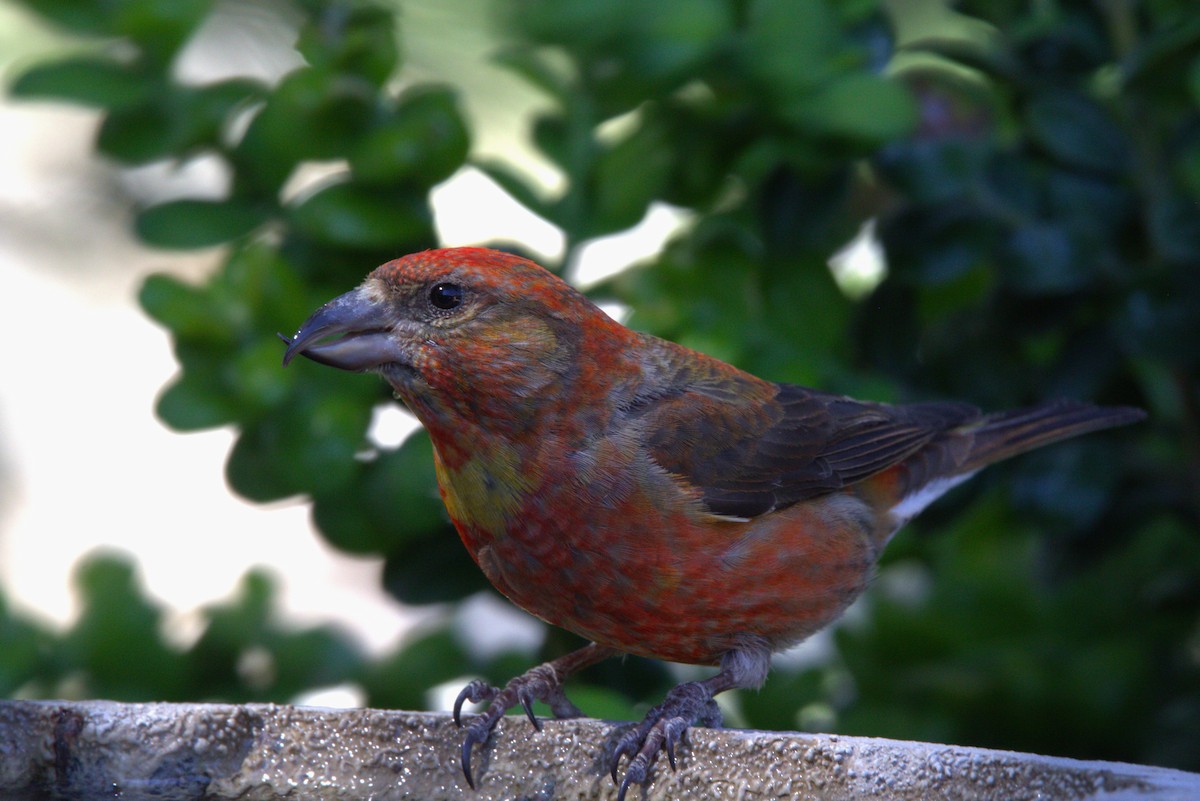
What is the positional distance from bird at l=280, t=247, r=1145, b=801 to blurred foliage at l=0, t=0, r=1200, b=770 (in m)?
0.27

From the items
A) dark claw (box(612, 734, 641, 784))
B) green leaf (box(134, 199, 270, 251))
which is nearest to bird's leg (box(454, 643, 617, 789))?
dark claw (box(612, 734, 641, 784))

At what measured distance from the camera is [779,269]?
308cm

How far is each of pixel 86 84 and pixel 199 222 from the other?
372mm

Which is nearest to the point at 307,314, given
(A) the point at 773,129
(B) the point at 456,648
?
(B) the point at 456,648

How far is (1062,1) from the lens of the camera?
120 inches

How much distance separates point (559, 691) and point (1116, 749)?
1.44m

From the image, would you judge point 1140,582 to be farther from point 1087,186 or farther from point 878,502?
point 1087,186

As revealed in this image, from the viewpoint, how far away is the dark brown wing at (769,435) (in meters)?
2.55

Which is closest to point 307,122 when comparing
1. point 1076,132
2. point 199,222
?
point 199,222

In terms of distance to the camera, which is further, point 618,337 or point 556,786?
point 618,337

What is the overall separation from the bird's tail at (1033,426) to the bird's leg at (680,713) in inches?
35.7

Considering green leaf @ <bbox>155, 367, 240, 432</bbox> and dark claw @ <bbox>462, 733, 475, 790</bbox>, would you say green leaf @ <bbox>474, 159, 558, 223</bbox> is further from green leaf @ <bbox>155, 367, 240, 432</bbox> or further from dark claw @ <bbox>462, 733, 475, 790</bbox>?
dark claw @ <bbox>462, 733, 475, 790</bbox>

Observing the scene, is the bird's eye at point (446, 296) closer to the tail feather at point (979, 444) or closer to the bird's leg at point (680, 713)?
the bird's leg at point (680, 713)

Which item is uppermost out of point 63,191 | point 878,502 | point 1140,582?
point 878,502
